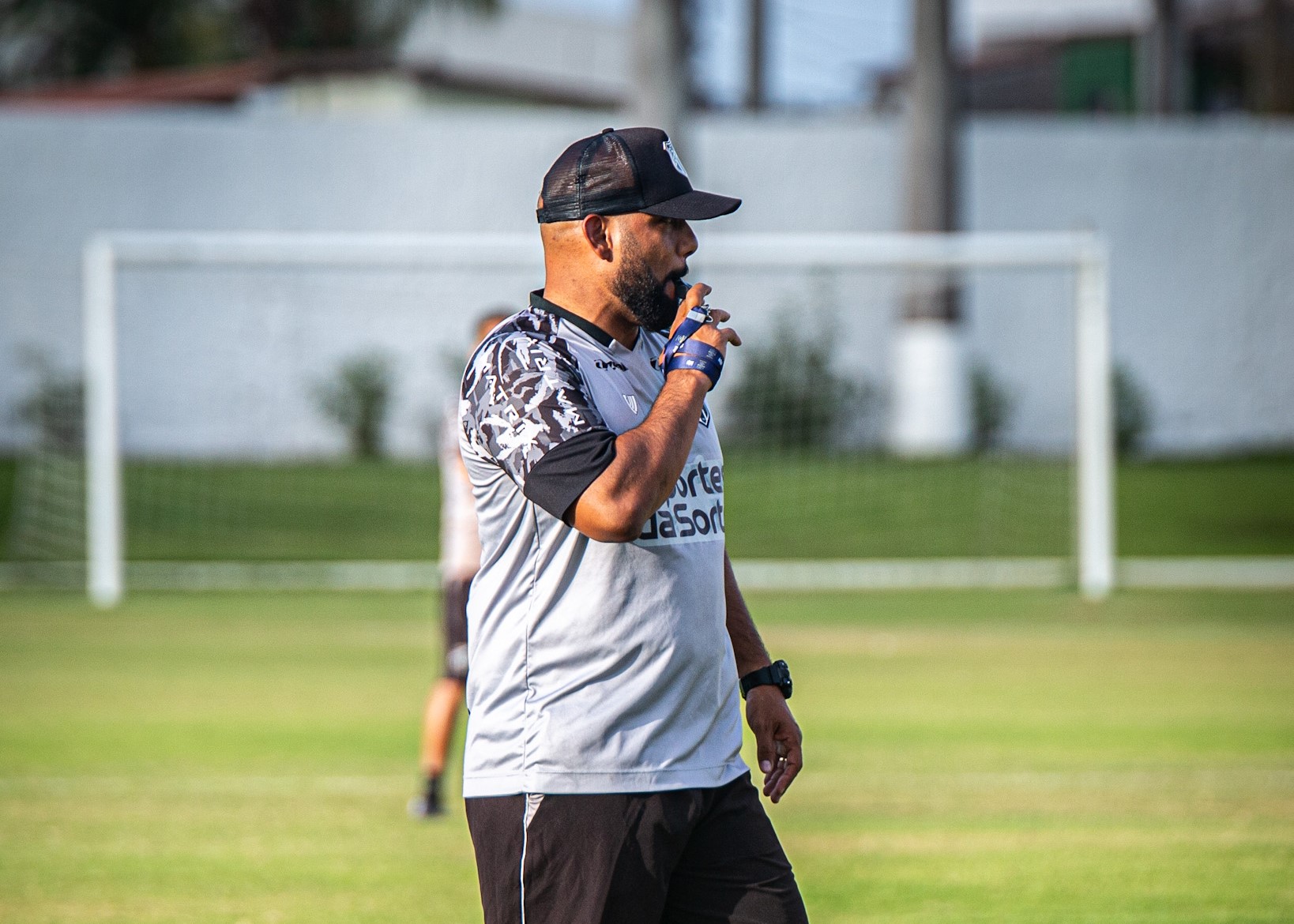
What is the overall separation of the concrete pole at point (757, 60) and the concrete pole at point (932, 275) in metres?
8.17

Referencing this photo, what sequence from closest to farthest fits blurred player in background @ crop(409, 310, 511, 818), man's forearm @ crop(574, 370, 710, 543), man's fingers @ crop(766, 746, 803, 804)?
man's forearm @ crop(574, 370, 710, 543) < man's fingers @ crop(766, 746, 803, 804) < blurred player in background @ crop(409, 310, 511, 818)

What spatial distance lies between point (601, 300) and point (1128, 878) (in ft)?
14.1

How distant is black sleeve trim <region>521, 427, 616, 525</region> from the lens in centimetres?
320

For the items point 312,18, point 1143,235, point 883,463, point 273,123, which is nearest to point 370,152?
point 273,123

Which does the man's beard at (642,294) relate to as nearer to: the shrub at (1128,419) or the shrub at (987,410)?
the shrub at (987,410)

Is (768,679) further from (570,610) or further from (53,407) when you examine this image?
(53,407)

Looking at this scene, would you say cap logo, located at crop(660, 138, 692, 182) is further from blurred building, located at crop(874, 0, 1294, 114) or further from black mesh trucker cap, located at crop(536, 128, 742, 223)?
blurred building, located at crop(874, 0, 1294, 114)

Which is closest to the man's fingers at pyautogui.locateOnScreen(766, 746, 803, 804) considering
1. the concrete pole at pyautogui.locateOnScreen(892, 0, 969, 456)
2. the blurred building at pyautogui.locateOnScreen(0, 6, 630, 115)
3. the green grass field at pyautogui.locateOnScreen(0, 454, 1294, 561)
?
the green grass field at pyautogui.locateOnScreen(0, 454, 1294, 561)

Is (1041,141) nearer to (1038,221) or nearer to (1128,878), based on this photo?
(1038,221)

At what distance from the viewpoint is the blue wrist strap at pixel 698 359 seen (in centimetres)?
337

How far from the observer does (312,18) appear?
44938 millimetres

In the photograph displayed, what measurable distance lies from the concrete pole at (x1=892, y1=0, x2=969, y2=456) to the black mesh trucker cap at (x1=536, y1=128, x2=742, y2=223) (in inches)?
847

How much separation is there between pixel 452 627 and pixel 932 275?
1842cm

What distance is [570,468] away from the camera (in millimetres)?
3201
